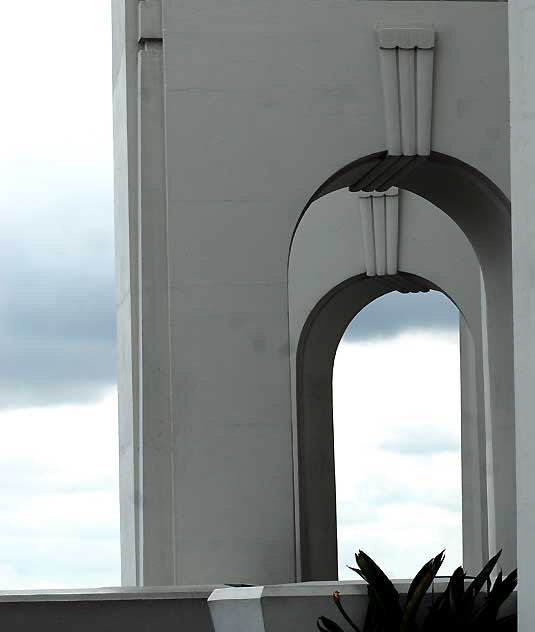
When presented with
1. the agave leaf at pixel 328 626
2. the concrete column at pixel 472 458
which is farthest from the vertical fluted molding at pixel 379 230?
the agave leaf at pixel 328 626

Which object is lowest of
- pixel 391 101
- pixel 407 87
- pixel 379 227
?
pixel 379 227

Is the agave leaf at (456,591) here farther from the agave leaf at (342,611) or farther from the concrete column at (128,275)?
the concrete column at (128,275)

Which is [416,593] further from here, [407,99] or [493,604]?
[407,99]

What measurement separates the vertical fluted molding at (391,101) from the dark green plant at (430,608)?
22.2ft

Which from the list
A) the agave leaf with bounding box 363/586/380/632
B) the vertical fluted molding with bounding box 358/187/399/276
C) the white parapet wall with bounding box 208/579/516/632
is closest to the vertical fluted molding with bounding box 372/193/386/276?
the vertical fluted molding with bounding box 358/187/399/276

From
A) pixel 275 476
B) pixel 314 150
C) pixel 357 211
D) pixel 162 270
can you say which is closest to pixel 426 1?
pixel 314 150

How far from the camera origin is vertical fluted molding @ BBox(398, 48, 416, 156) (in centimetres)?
1630

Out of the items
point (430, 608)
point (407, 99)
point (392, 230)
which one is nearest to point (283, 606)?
point (430, 608)

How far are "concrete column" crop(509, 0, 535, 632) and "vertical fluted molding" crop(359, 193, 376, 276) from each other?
15002 mm

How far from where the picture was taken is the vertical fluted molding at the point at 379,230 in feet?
76.3

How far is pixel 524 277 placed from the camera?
320 inches

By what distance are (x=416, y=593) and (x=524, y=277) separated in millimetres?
3047

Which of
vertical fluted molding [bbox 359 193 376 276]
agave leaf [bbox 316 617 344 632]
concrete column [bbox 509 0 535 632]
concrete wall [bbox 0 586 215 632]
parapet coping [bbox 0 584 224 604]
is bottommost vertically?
concrete wall [bbox 0 586 215 632]

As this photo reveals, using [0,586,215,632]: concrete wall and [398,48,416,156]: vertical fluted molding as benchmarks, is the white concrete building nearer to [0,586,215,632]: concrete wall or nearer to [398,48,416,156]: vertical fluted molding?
[398,48,416,156]: vertical fluted molding
